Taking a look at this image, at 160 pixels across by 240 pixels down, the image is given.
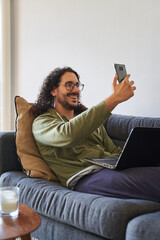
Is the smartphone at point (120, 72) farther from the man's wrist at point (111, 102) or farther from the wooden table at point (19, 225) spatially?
the wooden table at point (19, 225)

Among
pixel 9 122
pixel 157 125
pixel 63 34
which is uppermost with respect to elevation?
pixel 63 34

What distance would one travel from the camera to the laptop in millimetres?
1599

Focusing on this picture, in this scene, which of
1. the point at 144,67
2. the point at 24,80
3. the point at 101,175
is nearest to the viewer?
the point at 101,175

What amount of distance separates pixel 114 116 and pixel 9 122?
1712 mm

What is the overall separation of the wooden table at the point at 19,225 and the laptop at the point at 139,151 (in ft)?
1.72

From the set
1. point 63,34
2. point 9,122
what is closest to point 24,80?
point 9,122

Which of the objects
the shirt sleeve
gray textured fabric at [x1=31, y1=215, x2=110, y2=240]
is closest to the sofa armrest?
the shirt sleeve

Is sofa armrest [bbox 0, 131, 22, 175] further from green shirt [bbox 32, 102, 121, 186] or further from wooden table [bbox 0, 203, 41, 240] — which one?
wooden table [bbox 0, 203, 41, 240]

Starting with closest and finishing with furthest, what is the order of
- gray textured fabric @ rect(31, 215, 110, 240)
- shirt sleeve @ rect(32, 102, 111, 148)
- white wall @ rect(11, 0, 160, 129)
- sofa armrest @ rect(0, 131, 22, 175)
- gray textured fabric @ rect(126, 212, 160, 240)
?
gray textured fabric @ rect(126, 212, 160, 240)
gray textured fabric @ rect(31, 215, 110, 240)
shirt sleeve @ rect(32, 102, 111, 148)
sofa armrest @ rect(0, 131, 22, 175)
white wall @ rect(11, 0, 160, 129)

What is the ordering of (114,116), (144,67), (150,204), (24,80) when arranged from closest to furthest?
(150,204) < (114,116) < (144,67) < (24,80)

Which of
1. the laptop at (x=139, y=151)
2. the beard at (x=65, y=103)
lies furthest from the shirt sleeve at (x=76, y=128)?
the beard at (x=65, y=103)

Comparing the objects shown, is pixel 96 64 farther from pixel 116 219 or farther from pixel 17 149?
pixel 116 219

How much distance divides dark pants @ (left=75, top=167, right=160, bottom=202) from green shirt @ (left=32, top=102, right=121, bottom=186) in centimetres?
20

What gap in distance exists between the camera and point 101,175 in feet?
5.64
